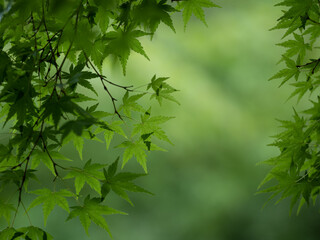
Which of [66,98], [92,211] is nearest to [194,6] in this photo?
[66,98]

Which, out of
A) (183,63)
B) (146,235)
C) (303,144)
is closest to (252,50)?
(183,63)

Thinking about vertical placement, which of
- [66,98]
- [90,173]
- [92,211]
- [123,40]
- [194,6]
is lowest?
[92,211]

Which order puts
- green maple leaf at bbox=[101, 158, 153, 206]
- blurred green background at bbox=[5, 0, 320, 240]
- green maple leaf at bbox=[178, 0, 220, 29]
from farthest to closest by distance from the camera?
blurred green background at bbox=[5, 0, 320, 240], green maple leaf at bbox=[178, 0, 220, 29], green maple leaf at bbox=[101, 158, 153, 206]

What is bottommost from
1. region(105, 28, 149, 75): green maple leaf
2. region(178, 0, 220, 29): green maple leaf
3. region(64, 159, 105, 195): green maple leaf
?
region(64, 159, 105, 195): green maple leaf

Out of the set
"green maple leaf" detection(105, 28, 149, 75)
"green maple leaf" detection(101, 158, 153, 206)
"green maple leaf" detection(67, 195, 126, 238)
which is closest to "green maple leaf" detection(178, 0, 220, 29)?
"green maple leaf" detection(105, 28, 149, 75)

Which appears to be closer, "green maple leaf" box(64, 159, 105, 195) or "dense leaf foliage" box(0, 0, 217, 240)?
"dense leaf foliage" box(0, 0, 217, 240)

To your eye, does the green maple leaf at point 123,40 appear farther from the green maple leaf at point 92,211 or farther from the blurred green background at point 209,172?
the blurred green background at point 209,172

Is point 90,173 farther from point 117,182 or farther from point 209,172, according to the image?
point 209,172

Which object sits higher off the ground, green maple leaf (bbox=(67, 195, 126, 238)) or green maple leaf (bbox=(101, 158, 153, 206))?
green maple leaf (bbox=(101, 158, 153, 206))

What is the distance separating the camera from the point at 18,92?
3.11ft

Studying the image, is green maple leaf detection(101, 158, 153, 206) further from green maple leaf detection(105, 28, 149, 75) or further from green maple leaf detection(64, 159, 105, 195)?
green maple leaf detection(105, 28, 149, 75)

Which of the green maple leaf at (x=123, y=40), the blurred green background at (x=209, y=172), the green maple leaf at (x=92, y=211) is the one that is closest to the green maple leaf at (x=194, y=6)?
the green maple leaf at (x=123, y=40)

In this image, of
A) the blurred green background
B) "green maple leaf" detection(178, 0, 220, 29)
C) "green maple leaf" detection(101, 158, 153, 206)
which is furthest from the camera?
the blurred green background

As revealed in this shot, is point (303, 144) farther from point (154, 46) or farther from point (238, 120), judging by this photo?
point (154, 46)
